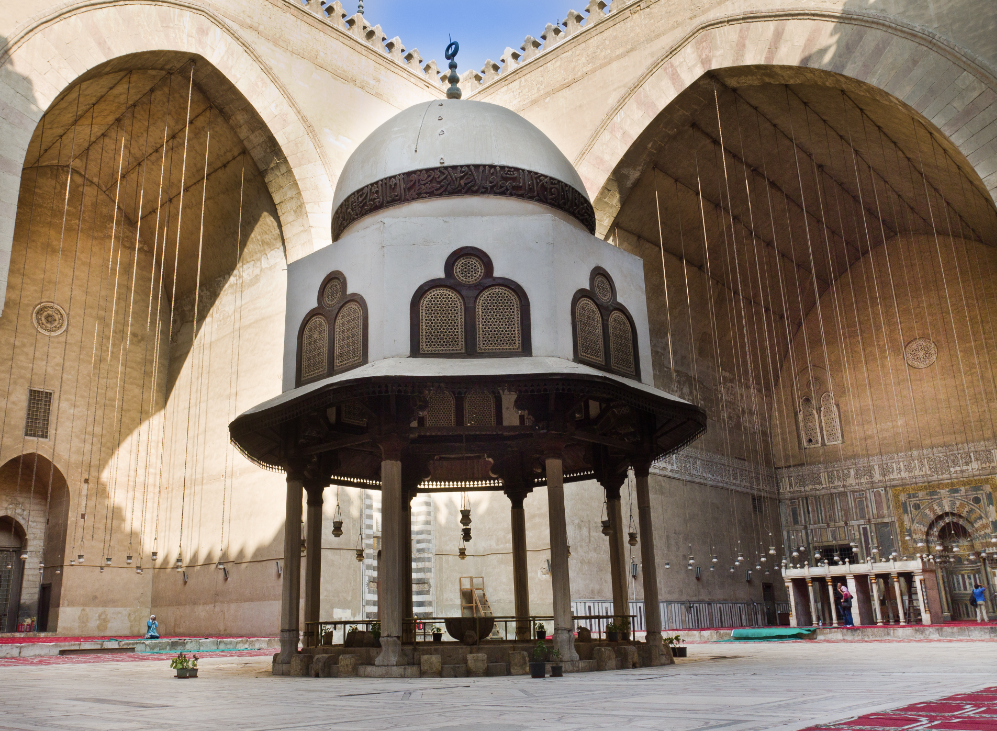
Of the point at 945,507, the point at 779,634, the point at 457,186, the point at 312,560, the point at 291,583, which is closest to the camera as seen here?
the point at 291,583

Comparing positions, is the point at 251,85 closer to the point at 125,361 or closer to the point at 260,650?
the point at 125,361

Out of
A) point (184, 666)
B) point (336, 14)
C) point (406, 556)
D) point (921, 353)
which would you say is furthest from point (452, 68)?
point (921, 353)

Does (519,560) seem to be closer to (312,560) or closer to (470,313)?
(312,560)

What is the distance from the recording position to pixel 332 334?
834 centimetres

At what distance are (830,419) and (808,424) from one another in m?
0.66

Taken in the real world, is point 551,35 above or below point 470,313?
above

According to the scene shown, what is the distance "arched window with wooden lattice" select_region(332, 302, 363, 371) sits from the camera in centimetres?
804

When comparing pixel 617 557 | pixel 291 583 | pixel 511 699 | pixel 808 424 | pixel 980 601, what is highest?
pixel 808 424

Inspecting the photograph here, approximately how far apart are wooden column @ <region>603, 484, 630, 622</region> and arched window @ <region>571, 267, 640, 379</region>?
1.67m

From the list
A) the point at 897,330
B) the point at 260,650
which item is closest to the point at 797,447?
the point at 897,330

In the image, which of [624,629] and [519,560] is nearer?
→ [624,629]

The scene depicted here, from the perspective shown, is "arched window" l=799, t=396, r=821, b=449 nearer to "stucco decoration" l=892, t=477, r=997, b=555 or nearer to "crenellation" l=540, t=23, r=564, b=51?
"stucco decoration" l=892, t=477, r=997, b=555

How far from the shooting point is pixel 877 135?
17375 mm

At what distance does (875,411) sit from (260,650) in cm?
1678
